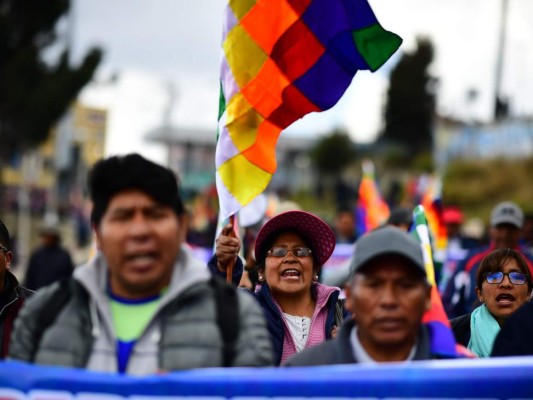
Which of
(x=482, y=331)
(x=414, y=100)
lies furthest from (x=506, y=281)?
(x=414, y=100)

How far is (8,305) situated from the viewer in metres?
4.67

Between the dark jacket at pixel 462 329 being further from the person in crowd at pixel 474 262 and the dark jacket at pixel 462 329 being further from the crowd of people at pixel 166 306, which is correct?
the crowd of people at pixel 166 306

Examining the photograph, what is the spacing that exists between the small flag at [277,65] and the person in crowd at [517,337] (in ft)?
7.30

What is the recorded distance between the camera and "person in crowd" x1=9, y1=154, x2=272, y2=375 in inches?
128

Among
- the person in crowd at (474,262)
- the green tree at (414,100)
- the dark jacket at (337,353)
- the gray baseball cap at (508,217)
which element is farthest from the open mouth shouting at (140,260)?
the green tree at (414,100)

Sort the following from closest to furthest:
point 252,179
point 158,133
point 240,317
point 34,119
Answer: point 240,317 < point 252,179 < point 34,119 < point 158,133

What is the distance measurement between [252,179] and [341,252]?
21.5ft

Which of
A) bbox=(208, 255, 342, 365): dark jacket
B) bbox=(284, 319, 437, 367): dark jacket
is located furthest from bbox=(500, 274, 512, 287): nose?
bbox=(284, 319, 437, 367): dark jacket

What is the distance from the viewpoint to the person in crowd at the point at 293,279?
4.91 meters

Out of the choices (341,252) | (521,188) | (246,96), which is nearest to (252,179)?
(246,96)

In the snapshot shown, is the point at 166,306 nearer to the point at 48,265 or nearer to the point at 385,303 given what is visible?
the point at 385,303

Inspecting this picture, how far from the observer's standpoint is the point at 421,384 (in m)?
3.09

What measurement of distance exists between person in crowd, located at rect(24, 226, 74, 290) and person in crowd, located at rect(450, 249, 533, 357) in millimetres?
6419

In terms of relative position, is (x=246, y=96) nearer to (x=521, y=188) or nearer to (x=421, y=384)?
(x=421, y=384)
